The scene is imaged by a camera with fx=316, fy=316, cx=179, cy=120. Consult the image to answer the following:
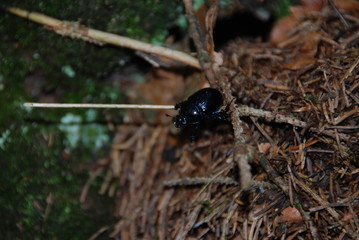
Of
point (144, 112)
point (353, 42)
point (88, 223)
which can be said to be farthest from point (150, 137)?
point (353, 42)

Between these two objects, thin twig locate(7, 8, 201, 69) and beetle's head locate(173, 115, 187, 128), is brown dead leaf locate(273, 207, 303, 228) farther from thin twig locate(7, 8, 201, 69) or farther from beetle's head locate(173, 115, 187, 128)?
thin twig locate(7, 8, 201, 69)

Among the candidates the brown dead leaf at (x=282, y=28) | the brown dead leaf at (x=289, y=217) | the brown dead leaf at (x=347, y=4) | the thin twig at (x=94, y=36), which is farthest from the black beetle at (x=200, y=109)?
the brown dead leaf at (x=347, y=4)

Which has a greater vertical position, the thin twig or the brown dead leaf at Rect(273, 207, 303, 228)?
the thin twig

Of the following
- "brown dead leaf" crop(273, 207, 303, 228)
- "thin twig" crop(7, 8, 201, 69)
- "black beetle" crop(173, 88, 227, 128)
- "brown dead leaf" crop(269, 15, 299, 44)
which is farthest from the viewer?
"brown dead leaf" crop(269, 15, 299, 44)

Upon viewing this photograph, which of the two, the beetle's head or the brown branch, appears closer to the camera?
the brown branch

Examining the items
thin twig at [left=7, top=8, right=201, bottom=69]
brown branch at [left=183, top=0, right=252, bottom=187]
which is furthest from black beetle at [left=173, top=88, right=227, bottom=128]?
thin twig at [left=7, top=8, right=201, bottom=69]

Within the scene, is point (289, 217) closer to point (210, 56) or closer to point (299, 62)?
point (299, 62)

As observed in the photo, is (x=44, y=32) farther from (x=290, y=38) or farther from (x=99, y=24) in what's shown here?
(x=290, y=38)

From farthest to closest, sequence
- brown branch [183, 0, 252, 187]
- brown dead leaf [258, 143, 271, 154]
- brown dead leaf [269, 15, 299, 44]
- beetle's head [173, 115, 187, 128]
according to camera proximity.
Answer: brown dead leaf [269, 15, 299, 44], beetle's head [173, 115, 187, 128], brown branch [183, 0, 252, 187], brown dead leaf [258, 143, 271, 154]
